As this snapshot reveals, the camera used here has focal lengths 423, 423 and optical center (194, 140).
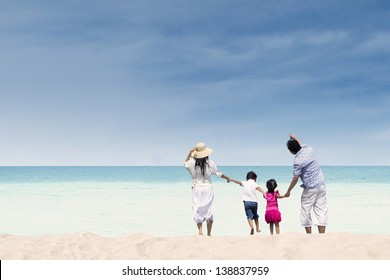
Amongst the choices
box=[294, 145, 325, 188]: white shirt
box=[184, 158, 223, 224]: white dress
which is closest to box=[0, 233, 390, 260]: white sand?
box=[294, 145, 325, 188]: white shirt

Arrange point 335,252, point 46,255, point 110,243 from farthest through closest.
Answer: point 110,243, point 46,255, point 335,252

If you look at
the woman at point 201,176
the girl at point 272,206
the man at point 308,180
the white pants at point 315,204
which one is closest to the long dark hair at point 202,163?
the woman at point 201,176

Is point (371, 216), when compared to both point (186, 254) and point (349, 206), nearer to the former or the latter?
point (349, 206)

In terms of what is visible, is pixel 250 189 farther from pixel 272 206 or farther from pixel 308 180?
pixel 308 180

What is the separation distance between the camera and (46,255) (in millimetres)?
6332

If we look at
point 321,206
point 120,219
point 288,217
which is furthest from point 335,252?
point 120,219

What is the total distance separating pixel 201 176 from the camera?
7824 millimetres

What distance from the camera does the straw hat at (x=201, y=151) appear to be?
7.68 metres

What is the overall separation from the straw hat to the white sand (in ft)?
5.09

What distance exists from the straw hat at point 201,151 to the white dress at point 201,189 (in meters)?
0.17

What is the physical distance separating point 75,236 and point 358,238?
4636mm

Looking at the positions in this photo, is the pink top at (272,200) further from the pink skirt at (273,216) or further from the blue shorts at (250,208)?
the blue shorts at (250,208)

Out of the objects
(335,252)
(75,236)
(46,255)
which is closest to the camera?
(335,252)

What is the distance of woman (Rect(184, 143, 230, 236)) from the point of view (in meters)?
7.73
